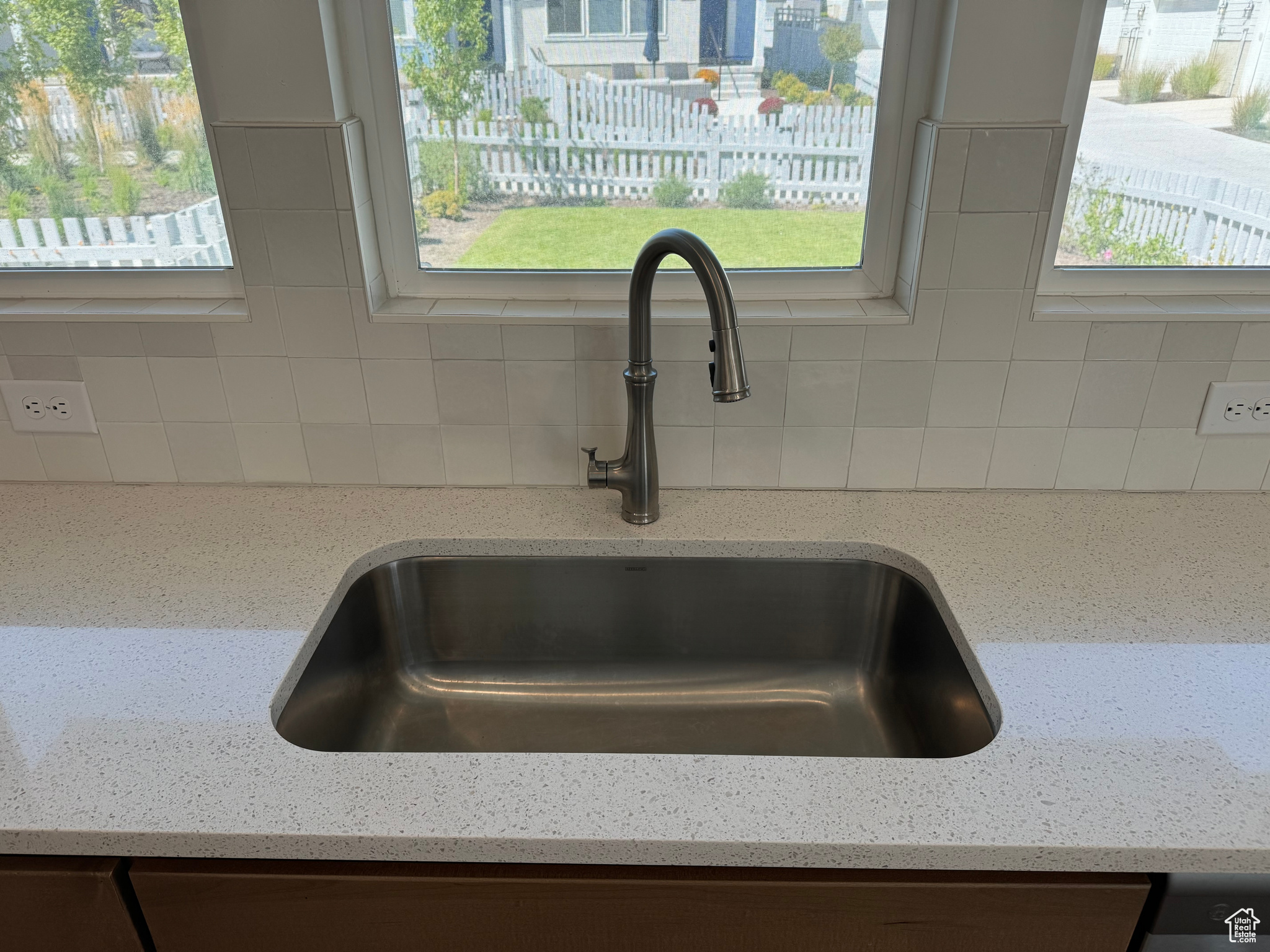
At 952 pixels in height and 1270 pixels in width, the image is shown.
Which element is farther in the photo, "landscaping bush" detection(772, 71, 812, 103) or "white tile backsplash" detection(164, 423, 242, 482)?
"white tile backsplash" detection(164, 423, 242, 482)

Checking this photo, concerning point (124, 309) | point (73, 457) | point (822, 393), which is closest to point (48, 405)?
point (73, 457)

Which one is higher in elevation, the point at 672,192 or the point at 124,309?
the point at 672,192

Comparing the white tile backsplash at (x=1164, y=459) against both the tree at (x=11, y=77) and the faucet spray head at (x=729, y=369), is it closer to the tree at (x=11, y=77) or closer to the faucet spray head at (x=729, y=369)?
the faucet spray head at (x=729, y=369)

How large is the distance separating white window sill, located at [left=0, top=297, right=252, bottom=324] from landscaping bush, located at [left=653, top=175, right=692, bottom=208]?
620 mm

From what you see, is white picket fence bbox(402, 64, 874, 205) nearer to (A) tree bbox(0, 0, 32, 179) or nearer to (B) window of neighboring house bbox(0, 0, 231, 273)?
(B) window of neighboring house bbox(0, 0, 231, 273)

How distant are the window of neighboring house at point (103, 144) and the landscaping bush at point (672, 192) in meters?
0.64

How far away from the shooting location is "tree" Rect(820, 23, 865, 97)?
1.19 meters

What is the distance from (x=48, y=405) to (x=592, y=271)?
0.86m

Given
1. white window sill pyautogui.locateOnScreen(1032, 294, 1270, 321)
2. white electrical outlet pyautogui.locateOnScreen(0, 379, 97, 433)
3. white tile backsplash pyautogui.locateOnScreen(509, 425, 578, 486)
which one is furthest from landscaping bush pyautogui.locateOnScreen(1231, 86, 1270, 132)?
white electrical outlet pyautogui.locateOnScreen(0, 379, 97, 433)

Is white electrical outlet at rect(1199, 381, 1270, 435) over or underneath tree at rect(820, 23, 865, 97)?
underneath

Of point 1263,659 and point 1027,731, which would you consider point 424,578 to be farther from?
point 1263,659

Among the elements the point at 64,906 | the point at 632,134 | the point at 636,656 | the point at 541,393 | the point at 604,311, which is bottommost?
the point at 636,656

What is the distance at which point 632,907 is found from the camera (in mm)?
820

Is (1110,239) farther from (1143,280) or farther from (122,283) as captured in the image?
(122,283)
